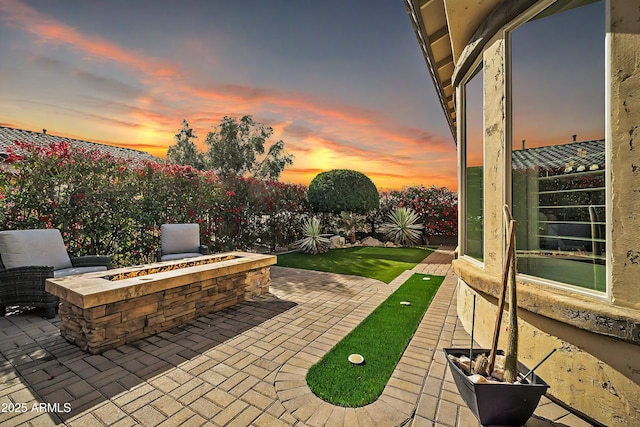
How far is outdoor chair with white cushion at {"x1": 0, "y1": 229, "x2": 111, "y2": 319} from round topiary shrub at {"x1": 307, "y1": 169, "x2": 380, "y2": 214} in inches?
317

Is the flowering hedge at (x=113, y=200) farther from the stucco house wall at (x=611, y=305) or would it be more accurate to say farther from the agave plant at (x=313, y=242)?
the stucco house wall at (x=611, y=305)

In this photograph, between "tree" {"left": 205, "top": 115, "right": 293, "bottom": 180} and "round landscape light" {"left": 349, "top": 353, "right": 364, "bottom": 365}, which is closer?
"round landscape light" {"left": 349, "top": 353, "right": 364, "bottom": 365}

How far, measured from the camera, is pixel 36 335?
3.37m

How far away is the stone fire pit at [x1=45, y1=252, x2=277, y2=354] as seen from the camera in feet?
9.71

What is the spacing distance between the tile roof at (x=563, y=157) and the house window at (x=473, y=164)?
52 cm

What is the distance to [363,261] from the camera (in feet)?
27.5

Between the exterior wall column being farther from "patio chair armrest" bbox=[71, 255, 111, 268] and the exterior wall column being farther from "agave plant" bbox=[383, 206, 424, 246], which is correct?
"agave plant" bbox=[383, 206, 424, 246]

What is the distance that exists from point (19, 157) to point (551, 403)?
7304 millimetres

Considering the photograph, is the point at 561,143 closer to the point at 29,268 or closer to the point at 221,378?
the point at 221,378

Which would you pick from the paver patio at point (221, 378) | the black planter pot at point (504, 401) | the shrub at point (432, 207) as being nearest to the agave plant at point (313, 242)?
the shrub at point (432, 207)

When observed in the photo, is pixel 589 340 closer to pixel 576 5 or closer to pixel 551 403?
pixel 551 403

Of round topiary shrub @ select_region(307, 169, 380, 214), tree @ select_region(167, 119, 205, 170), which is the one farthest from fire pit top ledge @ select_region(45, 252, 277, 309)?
tree @ select_region(167, 119, 205, 170)

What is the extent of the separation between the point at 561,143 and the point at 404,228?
9.38 metres

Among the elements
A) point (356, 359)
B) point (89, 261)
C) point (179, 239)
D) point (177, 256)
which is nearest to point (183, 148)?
point (179, 239)
